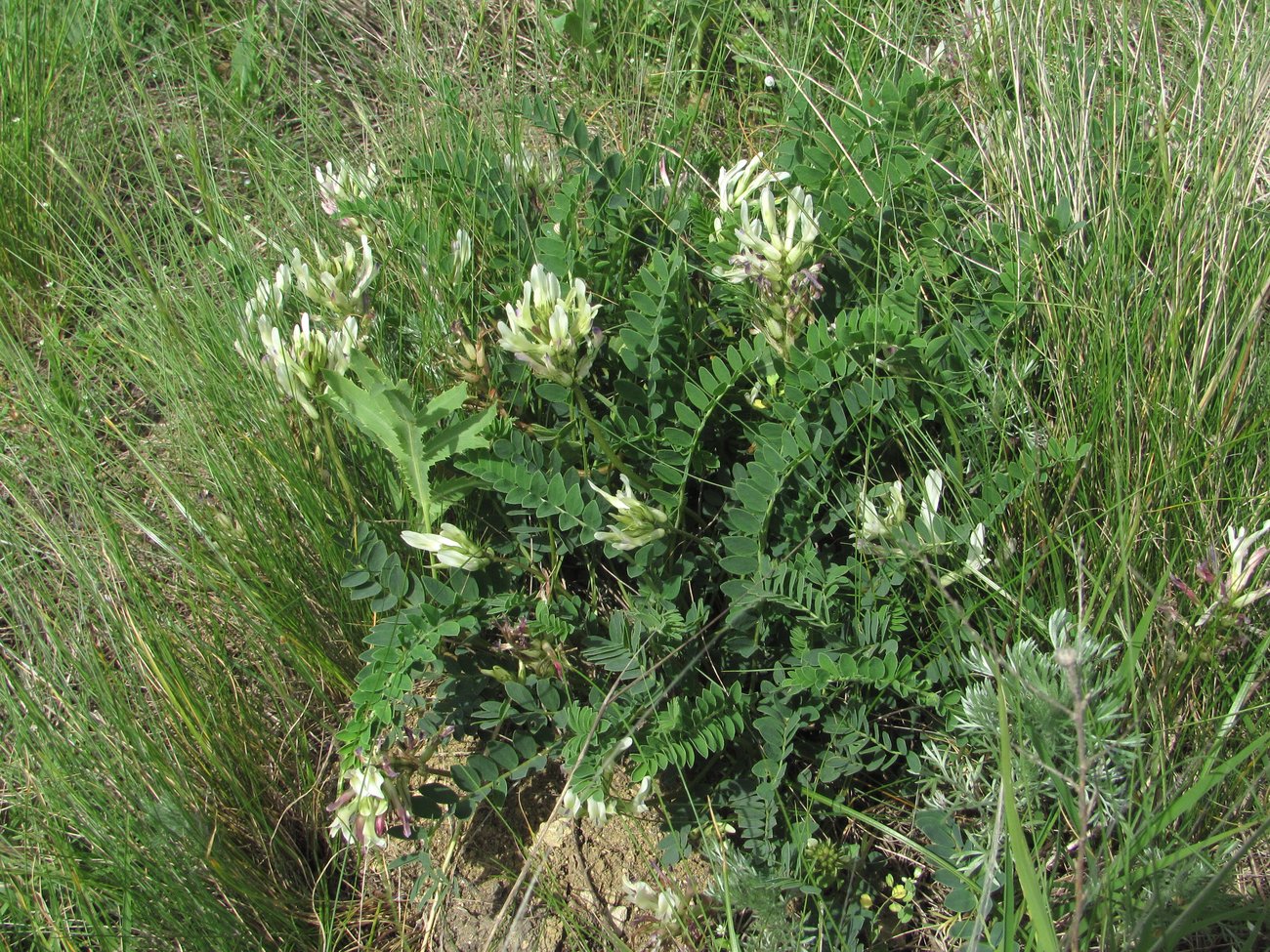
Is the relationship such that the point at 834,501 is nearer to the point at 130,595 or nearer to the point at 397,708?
the point at 397,708

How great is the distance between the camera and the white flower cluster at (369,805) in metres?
1.52

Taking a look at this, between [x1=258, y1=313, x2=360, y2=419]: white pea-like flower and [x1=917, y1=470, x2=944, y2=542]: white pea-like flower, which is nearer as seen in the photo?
[x1=917, y1=470, x2=944, y2=542]: white pea-like flower

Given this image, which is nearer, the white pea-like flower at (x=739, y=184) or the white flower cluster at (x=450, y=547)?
the white flower cluster at (x=450, y=547)

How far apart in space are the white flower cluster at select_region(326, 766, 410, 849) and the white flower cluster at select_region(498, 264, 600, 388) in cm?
63

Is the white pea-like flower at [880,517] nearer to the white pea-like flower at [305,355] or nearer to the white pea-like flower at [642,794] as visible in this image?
the white pea-like flower at [642,794]

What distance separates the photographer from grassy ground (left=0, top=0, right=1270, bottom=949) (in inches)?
59.8

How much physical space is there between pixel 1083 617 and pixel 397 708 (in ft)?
3.34

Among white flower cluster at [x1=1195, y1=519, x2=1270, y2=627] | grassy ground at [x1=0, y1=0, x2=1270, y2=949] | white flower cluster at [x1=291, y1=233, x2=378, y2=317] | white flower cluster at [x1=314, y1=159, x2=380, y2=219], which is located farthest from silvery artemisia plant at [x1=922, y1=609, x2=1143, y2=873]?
white flower cluster at [x1=314, y1=159, x2=380, y2=219]

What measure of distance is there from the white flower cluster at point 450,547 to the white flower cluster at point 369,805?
315 mm

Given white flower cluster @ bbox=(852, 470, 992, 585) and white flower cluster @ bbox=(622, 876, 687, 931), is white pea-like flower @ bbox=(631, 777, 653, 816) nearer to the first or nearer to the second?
white flower cluster @ bbox=(622, 876, 687, 931)

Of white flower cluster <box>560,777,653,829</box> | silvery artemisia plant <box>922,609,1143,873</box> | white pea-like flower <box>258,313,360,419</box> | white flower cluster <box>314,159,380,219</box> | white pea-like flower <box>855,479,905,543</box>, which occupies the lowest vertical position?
white flower cluster <box>560,777,653,829</box>

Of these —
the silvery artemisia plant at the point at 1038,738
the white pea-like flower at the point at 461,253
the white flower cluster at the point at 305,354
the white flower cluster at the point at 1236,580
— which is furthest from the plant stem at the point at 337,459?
the white flower cluster at the point at 1236,580

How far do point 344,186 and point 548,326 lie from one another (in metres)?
0.78

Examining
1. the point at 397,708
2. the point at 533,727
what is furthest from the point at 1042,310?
the point at 397,708
